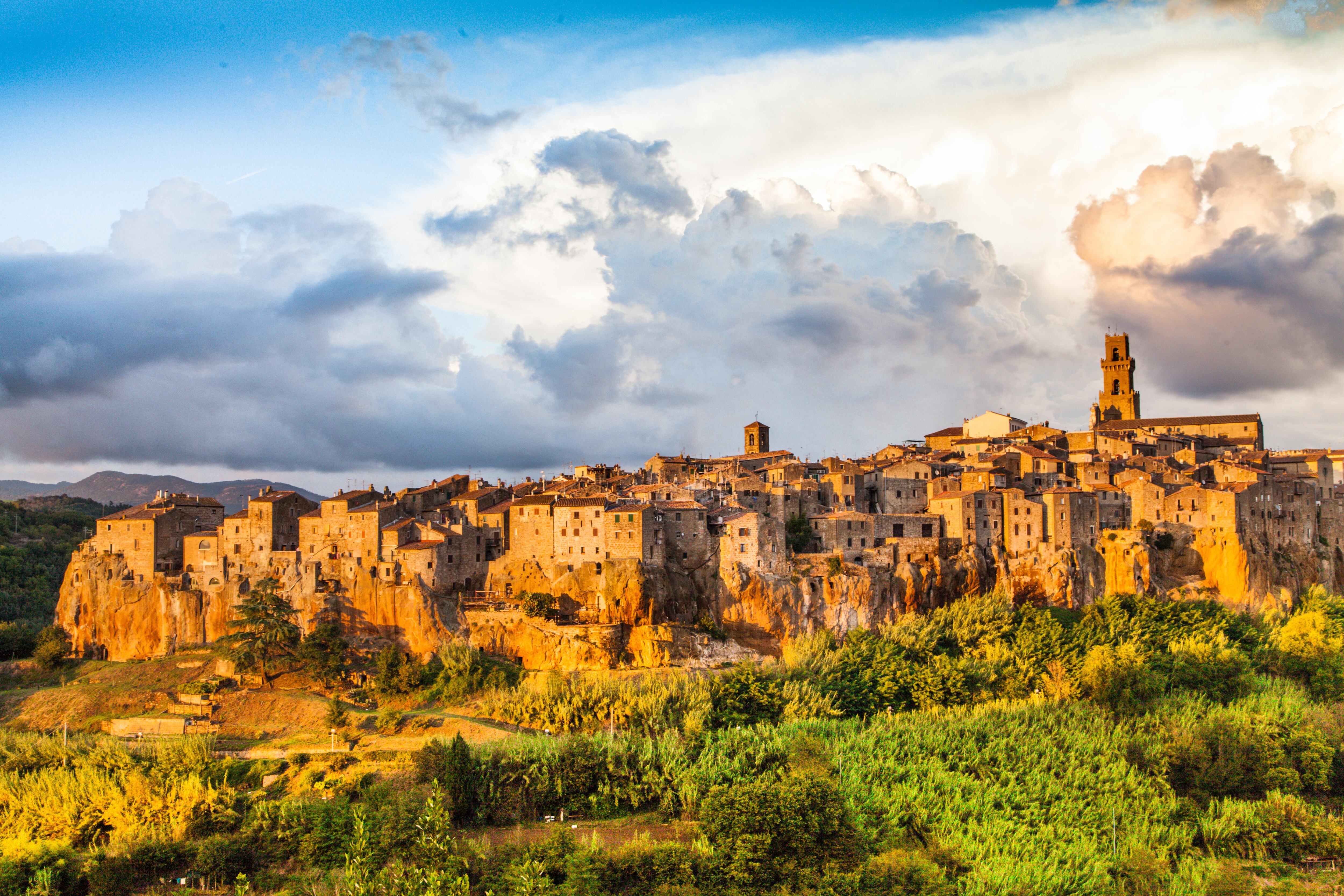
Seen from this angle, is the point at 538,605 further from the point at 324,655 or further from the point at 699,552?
the point at 324,655

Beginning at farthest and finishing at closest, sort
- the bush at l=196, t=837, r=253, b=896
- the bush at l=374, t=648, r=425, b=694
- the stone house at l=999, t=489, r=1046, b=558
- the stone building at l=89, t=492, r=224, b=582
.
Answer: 1. the stone house at l=999, t=489, r=1046, b=558
2. the stone building at l=89, t=492, r=224, b=582
3. the bush at l=374, t=648, r=425, b=694
4. the bush at l=196, t=837, r=253, b=896

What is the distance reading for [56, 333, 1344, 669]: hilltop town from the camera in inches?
2371

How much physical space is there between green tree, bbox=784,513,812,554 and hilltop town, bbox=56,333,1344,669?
164 millimetres

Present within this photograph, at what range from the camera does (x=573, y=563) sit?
60969mm

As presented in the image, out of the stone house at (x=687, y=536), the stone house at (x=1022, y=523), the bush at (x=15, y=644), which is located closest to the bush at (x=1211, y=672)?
the stone house at (x=1022, y=523)

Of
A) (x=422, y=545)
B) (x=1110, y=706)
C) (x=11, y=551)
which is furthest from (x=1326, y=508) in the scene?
(x=11, y=551)

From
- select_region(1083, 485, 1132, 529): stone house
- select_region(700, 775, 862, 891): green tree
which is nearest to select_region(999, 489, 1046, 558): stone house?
select_region(1083, 485, 1132, 529): stone house

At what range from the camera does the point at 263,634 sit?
196 ft

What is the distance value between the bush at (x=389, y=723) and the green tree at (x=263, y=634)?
9238 mm

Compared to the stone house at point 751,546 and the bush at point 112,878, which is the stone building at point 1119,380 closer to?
the stone house at point 751,546

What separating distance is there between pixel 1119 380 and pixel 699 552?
229 feet

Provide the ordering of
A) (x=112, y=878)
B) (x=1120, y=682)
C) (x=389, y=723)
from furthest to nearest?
(x=1120, y=682)
(x=389, y=723)
(x=112, y=878)

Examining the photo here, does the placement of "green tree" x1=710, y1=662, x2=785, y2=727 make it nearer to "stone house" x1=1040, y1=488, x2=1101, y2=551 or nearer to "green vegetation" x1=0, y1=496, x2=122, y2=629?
"stone house" x1=1040, y1=488, x2=1101, y2=551

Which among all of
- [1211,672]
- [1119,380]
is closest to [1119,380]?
[1119,380]
